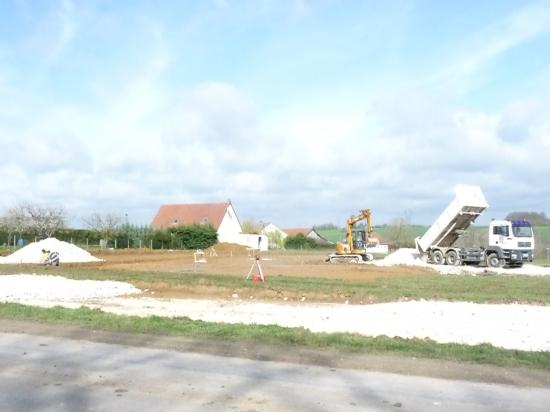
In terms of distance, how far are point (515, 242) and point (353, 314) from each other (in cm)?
2668

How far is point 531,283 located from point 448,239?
14772 millimetres

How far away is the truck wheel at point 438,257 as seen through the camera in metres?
41.9

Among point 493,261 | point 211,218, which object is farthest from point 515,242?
point 211,218

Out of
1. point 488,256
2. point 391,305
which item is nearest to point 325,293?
point 391,305

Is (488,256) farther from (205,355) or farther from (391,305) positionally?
(205,355)

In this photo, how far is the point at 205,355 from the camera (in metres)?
9.69

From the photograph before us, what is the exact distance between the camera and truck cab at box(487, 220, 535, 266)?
3888 cm

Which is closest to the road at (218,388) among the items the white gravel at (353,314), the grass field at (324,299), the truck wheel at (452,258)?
the grass field at (324,299)

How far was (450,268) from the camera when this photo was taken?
125ft

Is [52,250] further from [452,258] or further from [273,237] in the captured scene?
[273,237]

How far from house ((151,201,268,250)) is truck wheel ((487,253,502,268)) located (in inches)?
2027

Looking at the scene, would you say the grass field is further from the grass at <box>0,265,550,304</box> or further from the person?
the person

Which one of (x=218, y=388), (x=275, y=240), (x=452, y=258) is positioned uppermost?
(x=275, y=240)

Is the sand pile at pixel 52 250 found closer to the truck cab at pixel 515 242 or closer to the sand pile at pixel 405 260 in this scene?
the sand pile at pixel 405 260
